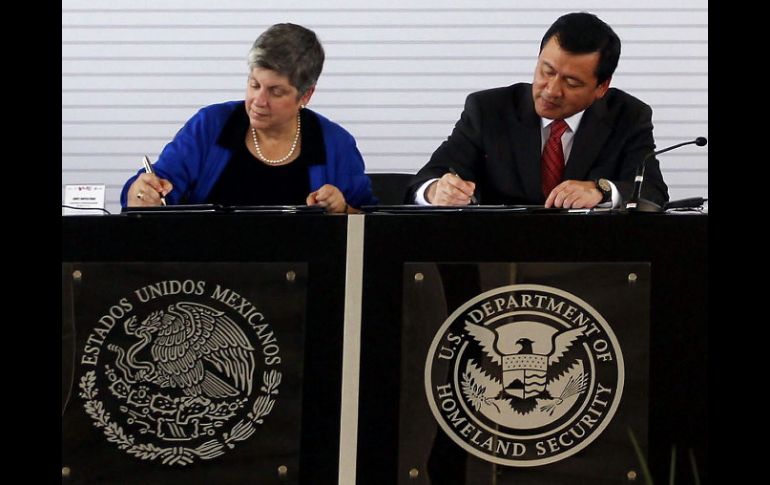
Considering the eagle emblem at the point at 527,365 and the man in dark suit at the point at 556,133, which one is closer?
the eagle emblem at the point at 527,365

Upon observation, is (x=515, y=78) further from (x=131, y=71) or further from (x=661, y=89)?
(x=131, y=71)

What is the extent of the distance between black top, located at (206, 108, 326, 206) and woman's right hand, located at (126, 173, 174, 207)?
39cm

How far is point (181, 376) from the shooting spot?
2025mm

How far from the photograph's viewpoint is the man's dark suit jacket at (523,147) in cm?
309

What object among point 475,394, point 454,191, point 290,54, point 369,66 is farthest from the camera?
point 369,66

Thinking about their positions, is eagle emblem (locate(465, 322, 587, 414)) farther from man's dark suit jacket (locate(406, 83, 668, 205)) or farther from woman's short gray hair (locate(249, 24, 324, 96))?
woman's short gray hair (locate(249, 24, 324, 96))

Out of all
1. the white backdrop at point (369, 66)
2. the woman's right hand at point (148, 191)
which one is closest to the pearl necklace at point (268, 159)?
the woman's right hand at point (148, 191)

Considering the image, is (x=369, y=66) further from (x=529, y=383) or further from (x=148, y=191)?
(x=529, y=383)

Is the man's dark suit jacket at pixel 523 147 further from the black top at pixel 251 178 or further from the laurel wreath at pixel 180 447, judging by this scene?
the laurel wreath at pixel 180 447

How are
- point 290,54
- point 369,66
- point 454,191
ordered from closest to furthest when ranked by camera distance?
point 454,191 < point 290,54 < point 369,66

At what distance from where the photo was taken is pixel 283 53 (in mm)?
3051

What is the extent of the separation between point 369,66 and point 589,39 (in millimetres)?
1700

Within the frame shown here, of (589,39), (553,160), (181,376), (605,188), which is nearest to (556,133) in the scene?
(553,160)

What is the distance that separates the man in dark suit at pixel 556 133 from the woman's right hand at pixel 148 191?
73 cm
